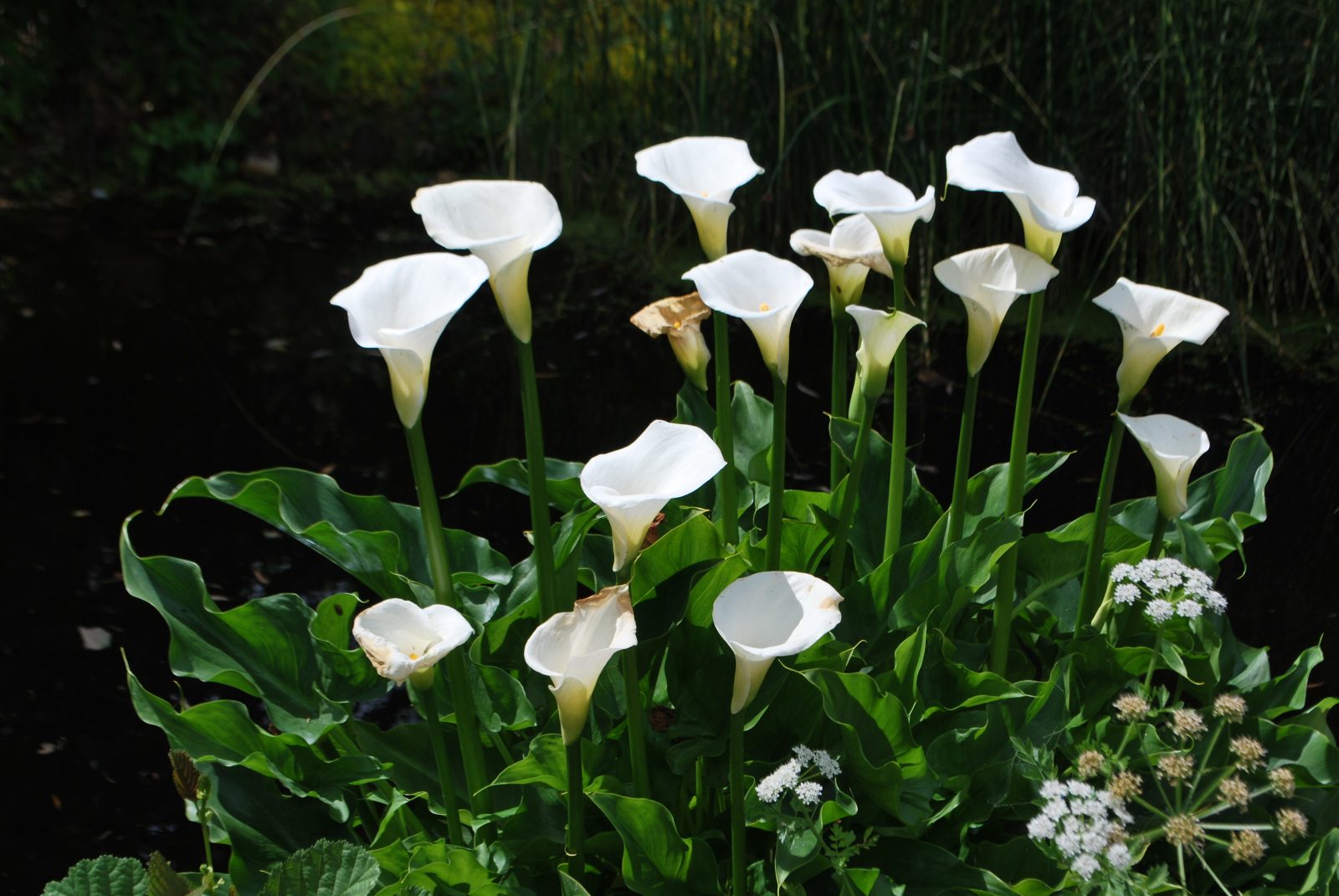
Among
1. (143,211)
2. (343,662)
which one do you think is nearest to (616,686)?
(343,662)

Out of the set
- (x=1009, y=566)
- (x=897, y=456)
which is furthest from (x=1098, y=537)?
(x=897, y=456)

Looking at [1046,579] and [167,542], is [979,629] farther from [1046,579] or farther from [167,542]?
[167,542]

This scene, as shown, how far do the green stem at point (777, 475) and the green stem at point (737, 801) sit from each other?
23 centimetres

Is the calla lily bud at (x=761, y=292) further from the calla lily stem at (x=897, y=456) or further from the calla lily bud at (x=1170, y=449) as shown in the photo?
the calla lily bud at (x=1170, y=449)

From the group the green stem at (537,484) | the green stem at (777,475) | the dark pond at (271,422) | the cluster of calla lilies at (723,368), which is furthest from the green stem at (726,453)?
the dark pond at (271,422)

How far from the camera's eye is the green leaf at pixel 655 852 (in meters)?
1.09

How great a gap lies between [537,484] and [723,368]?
0.27 meters

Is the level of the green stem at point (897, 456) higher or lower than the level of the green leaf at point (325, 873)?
higher

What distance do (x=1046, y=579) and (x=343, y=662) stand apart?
784 mm

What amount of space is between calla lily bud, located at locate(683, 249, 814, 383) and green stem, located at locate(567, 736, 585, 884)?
39 cm

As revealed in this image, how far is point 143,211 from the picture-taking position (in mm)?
4648

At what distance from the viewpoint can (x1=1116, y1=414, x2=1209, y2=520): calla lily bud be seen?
45.7 inches

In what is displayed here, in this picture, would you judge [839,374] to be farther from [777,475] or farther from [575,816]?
[575,816]

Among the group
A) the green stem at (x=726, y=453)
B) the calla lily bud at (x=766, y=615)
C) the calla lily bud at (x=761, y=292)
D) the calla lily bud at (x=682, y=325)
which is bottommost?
the green stem at (x=726, y=453)
